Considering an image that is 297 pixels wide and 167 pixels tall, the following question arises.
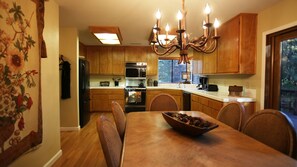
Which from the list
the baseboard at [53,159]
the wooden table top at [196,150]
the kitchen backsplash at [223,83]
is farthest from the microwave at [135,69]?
the wooden table top at [196,150]

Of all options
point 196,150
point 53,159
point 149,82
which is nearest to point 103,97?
point 149,82

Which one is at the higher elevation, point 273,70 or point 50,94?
point 273,70

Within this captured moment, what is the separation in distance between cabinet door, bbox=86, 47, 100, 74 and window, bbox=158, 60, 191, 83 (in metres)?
2.18

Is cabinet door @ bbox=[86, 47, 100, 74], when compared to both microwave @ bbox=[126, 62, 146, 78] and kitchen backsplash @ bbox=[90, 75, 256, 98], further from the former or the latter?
microwave @ bbox=[126, 62, 146, 78]

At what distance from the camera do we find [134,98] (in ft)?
18.3

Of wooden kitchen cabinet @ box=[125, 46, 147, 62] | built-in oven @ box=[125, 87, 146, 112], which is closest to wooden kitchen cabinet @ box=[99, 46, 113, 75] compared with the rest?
wooden kitchen cabinet @ box=[125, 46, 147, 62]

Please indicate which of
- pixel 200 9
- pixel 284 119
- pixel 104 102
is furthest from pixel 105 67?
pixel 284 119

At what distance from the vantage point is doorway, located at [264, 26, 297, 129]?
2338mm

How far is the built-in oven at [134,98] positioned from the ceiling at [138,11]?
242 cm

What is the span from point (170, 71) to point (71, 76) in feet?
11.8

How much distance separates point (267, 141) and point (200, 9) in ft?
6.78

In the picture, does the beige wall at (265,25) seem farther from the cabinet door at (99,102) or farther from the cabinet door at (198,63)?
the cabinet door at (99,102)

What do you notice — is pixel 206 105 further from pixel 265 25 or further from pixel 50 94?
pixel 50 94

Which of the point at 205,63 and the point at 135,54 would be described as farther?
the point at 135,54
